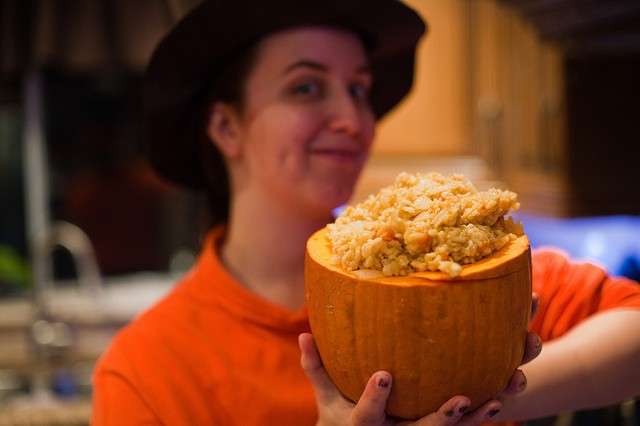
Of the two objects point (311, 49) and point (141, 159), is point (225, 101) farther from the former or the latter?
point (141, 159)

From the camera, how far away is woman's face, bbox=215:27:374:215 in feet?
3.66

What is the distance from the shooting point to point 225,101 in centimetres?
126

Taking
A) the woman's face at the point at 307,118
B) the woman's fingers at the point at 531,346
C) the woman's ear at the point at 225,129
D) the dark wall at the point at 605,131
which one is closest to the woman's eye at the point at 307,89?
the woman's face at the point at 307,118

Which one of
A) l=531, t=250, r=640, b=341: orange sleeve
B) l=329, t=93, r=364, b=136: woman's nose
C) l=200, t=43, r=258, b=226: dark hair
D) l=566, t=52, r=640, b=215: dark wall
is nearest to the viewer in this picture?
l=531, t=250, r=640, b=341: orange sleeve

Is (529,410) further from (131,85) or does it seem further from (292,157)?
(131,85)

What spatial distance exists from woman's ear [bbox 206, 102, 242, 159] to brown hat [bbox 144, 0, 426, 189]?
5 centimetres

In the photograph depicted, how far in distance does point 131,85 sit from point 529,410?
334cm

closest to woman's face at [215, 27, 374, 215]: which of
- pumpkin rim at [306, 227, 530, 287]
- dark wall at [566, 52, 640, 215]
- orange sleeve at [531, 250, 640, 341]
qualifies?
orange sleeve at [531, 250, 640, 341]

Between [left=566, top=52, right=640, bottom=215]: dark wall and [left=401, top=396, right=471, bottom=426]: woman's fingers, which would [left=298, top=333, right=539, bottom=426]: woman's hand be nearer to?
[left=401, top=396, right=471, bottom=426]: woman's fingers

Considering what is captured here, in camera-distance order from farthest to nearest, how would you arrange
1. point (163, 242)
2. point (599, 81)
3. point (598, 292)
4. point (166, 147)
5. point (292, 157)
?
1. point (163, 242)
2. point (599, 81)
3. point (166, 147)
4. point (292, 157)
5. point (598, 292)

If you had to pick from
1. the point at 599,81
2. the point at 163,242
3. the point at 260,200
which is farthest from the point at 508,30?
the point at 163,242

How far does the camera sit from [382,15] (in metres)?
1.23

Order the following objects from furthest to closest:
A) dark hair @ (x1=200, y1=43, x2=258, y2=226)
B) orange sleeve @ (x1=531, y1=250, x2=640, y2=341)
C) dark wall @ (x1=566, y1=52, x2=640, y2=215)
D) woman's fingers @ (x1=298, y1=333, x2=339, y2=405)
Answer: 1. dark wall @ (x1=566, y1=52, x2=640, y2=215)
2. dark hair @ (x1=200, y1=43, x2=258, y2=226)
3. orange sleeve @ (x1=531, y1=250, x2=640, y2=341)
4. woman's fingers @ (x1=298, y1=333, x2=339, y2=405)

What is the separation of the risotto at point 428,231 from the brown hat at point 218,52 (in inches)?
19.9
